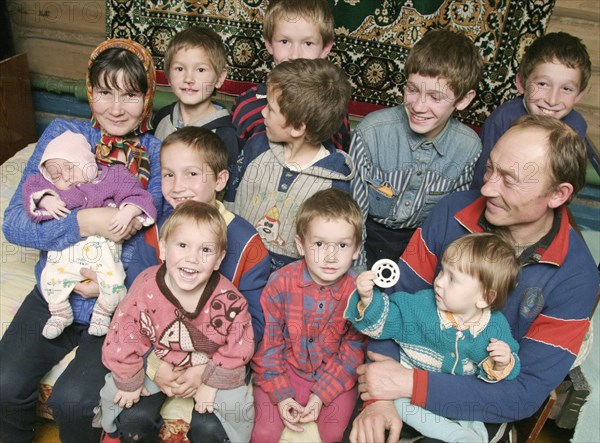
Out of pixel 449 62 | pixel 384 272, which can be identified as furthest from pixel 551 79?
pixel 384 272

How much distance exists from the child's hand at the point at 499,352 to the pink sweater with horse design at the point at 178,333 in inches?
28.6

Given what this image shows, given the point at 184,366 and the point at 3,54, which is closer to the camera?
the point at 184,366

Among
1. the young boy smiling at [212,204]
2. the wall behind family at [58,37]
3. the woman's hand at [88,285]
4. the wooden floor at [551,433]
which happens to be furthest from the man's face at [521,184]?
the wall behind family at [58,37]

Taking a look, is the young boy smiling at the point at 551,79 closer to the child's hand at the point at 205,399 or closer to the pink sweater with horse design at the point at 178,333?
the pink sweater with horse design at the point at 178,333

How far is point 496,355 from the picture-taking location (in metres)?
1.59

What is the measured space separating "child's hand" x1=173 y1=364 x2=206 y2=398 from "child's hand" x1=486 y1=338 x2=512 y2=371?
34.7 inches

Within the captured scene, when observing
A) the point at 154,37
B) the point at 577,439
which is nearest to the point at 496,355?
the point at 577,439

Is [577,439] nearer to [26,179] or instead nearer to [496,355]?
[496,355]

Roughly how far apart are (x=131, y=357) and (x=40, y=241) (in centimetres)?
52

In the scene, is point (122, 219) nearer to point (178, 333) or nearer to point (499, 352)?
point (178, 333)

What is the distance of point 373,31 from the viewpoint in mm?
3014

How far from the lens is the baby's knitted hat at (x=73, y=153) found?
1905 mm

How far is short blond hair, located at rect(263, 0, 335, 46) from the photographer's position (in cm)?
230

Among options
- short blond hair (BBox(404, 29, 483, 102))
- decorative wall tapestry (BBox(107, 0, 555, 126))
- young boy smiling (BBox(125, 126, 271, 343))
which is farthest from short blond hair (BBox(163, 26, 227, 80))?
decorative wall tapestry (BBox(107, 0, 555, 126))
